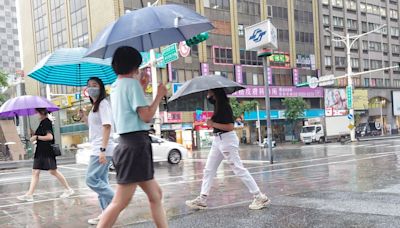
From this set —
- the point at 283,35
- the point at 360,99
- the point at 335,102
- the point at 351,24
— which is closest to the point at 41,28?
the point at 283,35

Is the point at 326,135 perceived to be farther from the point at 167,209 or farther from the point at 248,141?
the point at 167,209

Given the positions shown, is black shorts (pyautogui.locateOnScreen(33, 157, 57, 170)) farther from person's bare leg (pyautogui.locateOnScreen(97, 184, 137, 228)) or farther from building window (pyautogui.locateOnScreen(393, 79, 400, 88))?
building window (pyautogui.locateOnScreen(393, 79, 400, 88))

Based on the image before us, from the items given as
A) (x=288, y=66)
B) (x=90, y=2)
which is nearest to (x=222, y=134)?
(x=90, y=2)

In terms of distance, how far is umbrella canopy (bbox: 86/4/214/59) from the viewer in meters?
4.19

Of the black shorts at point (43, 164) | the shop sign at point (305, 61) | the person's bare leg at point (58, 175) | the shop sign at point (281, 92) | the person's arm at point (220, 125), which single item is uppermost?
the shop sign at point (305, 61)

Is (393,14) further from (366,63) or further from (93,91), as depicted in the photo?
(93,91)

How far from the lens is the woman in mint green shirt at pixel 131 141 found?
3.72m

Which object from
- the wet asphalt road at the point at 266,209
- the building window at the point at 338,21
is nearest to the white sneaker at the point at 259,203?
the wet asphalt road at the point at 266,209

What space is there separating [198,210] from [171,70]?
126 feet

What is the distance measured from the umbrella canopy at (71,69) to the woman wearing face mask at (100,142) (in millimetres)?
723

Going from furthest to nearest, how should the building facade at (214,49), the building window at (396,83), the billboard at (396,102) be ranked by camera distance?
1. the building window at (396,83)
2. the billboard at (396,102)
3. the building facade at (214,49)

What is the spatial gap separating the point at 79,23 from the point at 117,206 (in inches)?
1858

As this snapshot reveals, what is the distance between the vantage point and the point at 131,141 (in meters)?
3.76

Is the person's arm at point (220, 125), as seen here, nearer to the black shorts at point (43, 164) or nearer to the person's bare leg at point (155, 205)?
the person's bare leg at point (155, 205)
